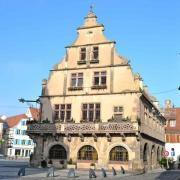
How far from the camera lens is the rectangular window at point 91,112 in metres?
34.5

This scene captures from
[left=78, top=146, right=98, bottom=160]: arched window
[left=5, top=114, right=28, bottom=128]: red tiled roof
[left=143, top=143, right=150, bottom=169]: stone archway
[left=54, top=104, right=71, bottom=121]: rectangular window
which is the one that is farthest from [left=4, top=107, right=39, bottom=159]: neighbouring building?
[left=143, top=143, right=150, bottom=169]: stone archway

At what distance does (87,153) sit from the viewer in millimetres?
34125

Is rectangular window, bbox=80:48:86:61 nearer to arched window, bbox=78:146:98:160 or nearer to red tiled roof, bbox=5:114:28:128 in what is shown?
arched window, bbox=78:146:98:160

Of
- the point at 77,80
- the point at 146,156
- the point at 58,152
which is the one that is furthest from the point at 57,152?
the point at 146,156

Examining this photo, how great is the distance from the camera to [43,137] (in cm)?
3591

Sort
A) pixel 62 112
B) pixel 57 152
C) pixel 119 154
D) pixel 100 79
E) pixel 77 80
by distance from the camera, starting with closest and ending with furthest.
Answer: pixel 119 154, pixel 100 79, pixel 57 152, pixel 62 112, pixel 77 80

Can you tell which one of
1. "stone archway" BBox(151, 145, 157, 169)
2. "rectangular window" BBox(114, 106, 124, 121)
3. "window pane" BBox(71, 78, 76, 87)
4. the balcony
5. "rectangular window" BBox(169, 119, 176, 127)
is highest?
"window pane" BBox(71, 78, 76, 87)

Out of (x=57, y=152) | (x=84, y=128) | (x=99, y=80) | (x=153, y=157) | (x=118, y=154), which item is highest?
(x=99, y=80)

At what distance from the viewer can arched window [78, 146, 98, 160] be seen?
33844mm

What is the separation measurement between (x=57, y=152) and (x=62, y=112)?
4.21 m

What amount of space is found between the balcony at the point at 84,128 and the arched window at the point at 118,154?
2.00 m

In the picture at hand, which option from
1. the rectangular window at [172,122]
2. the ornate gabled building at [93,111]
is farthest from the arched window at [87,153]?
the rectangular window at [172,122]

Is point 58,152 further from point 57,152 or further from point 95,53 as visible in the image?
point 95,53

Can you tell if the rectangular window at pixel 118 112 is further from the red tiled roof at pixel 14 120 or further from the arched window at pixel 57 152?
the red tiled roof at pixel 14 120
